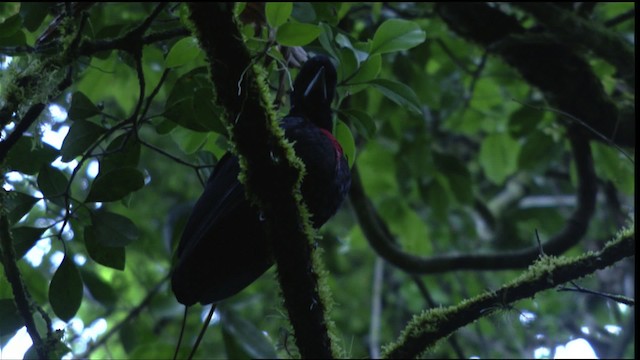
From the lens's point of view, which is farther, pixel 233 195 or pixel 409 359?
pixel 233 195

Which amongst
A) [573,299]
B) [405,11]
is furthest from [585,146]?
[573,299]

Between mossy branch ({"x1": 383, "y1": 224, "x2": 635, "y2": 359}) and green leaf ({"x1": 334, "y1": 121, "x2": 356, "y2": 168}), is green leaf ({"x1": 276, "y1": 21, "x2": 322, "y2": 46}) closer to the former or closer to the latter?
green leaf ({"x1": 334, "y1": 121, "x2": 356, "y2": 168})

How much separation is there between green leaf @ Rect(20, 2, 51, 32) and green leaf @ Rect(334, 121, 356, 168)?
3.47 ft

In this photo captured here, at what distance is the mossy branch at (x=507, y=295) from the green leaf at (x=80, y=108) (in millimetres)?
1292

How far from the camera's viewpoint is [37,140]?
266 centimetres

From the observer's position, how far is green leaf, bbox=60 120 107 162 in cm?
262

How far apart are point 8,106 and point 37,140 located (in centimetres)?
25

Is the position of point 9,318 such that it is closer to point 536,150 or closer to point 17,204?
point 17,204

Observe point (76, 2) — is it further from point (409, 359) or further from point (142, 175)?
point (409, 359)

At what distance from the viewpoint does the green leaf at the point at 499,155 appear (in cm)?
506

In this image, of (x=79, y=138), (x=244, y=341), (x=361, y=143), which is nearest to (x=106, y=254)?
(x=79, y=138)

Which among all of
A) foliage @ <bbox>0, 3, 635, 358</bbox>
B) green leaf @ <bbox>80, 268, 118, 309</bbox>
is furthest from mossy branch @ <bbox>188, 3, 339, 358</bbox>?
green leaf @ <bbox>80, 268, 118, 309</bbox>

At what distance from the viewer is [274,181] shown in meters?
2.08

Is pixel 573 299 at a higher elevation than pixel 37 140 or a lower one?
lower
